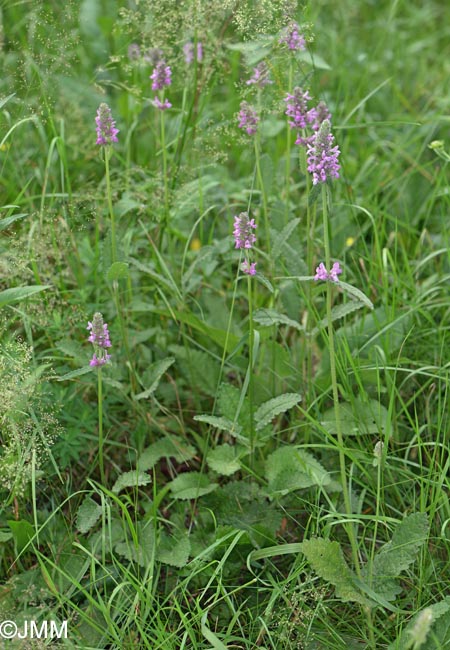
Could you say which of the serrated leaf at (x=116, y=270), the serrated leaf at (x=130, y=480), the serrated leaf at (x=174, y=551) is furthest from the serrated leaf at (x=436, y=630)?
the serrated leaf at (x=116, y=270)

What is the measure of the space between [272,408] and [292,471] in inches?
6.7

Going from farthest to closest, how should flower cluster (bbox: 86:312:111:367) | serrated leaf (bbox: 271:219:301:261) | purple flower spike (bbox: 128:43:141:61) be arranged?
purple flower spike (bbox: 128:43:141:61) → serrated leaf (bbox: 271:219:301:261) → flower cluster (bbox: 86:312:111:367)

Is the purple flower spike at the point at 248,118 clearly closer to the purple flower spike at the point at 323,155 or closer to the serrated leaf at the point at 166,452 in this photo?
the purple flower spike at the point at 323,155

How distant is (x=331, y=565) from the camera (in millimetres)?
1755

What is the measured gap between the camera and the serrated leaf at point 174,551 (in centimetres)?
193

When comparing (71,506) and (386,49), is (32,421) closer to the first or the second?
(71,506)

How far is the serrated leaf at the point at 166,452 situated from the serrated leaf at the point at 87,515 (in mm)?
210

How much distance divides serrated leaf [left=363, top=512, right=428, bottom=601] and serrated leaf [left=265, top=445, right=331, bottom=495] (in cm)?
24

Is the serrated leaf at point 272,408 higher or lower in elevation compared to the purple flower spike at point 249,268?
lower

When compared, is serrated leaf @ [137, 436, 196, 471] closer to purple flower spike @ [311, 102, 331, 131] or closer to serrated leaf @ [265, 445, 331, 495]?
serrated leaf @ [265, 445, 331, 495]

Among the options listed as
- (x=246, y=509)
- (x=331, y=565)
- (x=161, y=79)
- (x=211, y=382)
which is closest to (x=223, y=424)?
(x=246, y=509)

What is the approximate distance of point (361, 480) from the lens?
7.18ft

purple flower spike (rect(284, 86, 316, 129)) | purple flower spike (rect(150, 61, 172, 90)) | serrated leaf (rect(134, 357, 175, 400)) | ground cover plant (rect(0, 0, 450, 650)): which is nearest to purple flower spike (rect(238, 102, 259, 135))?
ground cover plant (rect(0, 0, 450, 650))

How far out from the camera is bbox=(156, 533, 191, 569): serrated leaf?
6.33ft
